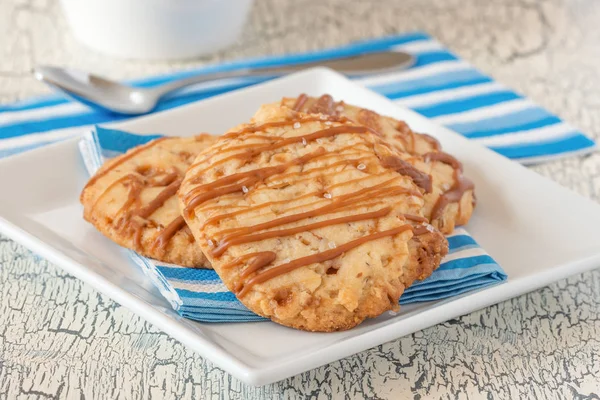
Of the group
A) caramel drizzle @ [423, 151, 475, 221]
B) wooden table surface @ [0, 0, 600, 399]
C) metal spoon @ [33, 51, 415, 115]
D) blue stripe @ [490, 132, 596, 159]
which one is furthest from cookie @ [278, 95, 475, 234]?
metal spoon @ [33, 51, 415, 115]

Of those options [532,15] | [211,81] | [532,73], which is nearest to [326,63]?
[211,81]

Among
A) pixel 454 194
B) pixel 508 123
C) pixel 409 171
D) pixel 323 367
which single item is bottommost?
pixel 323 367

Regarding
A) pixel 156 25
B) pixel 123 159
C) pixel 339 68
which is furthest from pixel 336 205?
pixel 156 25

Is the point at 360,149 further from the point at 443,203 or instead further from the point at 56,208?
the point at 56,208

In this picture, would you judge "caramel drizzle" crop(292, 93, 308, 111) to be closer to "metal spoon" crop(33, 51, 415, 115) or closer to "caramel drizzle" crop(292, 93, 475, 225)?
"caramel drizzle" crop(292, 93, 475, 225)

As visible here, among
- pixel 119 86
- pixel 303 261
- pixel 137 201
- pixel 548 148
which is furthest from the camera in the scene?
pixel 119 86

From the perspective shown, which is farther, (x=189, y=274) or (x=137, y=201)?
(x=137, y=201)

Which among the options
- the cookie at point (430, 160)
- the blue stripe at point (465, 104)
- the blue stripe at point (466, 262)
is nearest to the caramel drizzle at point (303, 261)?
the blue stripe at point (466, 262)

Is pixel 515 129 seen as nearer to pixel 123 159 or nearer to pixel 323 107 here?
pixel 323 107
